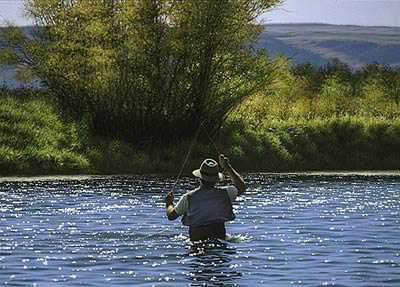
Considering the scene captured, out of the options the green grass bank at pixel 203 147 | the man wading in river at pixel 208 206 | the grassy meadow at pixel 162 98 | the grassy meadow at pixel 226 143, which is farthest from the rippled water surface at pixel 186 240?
the grassy meadow at pixel 162 98

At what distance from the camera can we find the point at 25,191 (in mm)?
29312

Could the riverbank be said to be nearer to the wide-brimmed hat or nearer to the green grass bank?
the green grass bank

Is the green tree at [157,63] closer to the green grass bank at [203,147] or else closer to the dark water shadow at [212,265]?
the green grass bank at [203,147]

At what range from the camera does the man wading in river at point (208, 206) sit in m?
18.2

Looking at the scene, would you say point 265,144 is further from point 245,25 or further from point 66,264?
point 66,264

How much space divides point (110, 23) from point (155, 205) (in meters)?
14.5

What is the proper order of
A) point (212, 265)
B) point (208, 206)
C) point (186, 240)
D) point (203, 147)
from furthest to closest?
point (203, 147)
point (186, 240)
point (208, 206)
point (212, 265)

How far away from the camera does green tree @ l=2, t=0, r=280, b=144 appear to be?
1518 inches

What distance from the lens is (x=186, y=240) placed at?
65.3 ft

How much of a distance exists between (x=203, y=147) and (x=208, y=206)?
66.5 feet

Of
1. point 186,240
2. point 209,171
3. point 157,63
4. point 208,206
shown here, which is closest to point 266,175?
point 157,63

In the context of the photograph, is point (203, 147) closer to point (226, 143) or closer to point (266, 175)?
point (226, 143)

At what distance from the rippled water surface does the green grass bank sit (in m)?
4.61

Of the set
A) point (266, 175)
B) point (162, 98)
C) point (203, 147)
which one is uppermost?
point (162, 98)
